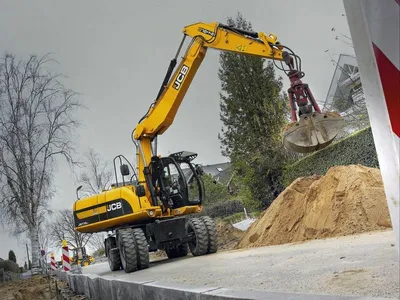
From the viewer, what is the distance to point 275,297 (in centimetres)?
266

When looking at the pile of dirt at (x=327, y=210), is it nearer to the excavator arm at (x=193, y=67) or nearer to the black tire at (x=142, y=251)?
the excavator arm at (x=193, y=67)

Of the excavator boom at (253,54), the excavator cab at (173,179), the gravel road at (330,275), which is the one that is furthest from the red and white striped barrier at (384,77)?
the excavator cab at (173,179)

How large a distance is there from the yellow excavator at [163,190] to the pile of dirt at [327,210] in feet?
6.02

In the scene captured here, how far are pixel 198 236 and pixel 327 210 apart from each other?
314cm

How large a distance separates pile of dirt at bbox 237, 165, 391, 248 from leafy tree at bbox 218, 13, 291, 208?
291 inches

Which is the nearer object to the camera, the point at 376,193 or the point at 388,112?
the point at 388,112

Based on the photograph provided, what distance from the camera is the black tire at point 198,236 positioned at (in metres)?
10.5

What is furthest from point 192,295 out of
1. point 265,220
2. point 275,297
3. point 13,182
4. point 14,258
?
point 14,258

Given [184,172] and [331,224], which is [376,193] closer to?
[331,224]

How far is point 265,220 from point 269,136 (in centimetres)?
867

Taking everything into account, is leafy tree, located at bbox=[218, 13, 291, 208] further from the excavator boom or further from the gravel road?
the gravel road

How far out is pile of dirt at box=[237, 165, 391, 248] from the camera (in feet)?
30.7

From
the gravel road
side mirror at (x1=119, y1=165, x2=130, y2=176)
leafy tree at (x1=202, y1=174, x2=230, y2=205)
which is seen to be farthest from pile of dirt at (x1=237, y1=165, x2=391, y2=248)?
leafy tree at (x1=202, y1=174, x2=230, y2=205)

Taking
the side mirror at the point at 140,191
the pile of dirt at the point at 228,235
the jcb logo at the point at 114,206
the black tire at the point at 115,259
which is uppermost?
the side mirror at the point at 140,191
